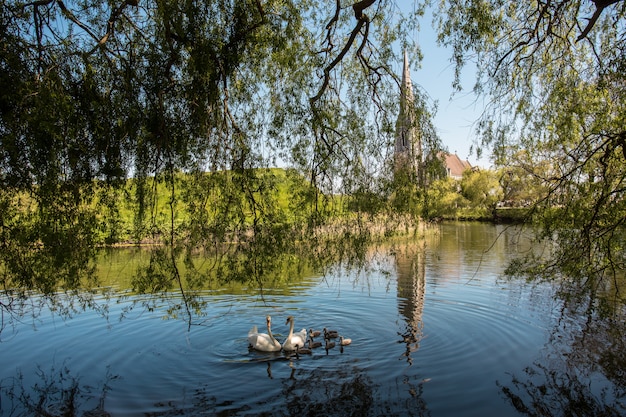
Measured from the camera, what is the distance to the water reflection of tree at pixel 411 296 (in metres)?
9.56

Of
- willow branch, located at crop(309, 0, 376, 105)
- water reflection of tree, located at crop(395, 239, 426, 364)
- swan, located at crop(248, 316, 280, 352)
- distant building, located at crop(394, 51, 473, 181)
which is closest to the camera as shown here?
willow branch, located at crop(309, 0, 376, 105)

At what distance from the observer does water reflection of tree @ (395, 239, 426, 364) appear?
9562 millimetres

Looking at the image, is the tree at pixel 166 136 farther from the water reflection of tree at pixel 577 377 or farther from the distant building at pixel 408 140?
the water reflection of tree at pixel 577 377

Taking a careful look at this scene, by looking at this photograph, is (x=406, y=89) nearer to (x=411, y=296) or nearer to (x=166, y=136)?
(x=166, y=136)

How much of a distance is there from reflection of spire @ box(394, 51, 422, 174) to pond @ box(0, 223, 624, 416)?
1.68 m

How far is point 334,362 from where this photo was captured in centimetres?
864

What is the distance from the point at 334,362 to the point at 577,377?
3904mm

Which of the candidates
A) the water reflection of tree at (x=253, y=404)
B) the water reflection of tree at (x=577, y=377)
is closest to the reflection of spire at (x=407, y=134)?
the water reflection of tree at (x=253, y=404)

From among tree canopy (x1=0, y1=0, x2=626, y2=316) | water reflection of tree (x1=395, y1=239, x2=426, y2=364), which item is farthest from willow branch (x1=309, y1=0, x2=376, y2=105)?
water reflection of tree (x1=395, y1=239, x2=426, y2=364)

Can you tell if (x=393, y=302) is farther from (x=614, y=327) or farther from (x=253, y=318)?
(x=614, y=327)

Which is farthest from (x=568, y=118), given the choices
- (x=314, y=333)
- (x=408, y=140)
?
(x=314, y=333)

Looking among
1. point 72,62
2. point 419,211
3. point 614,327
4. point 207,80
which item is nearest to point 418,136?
point 419,211

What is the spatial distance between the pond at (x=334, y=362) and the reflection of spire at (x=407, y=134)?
1683mm

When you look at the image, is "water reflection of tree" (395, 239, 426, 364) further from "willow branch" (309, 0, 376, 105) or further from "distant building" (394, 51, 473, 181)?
"willow branch" (309, 0, 376, 105)
